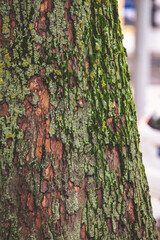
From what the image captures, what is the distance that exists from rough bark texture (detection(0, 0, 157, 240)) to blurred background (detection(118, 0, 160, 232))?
166 cm

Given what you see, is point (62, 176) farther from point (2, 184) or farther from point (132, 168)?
point (132, 168)

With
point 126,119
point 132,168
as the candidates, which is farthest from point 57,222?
point 126,119

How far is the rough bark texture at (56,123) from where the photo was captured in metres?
1.45

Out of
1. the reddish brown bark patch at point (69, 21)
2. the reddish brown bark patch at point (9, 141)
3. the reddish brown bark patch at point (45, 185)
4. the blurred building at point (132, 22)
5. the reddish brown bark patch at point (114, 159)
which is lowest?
the reddish brown bark patch at point (45, 185)

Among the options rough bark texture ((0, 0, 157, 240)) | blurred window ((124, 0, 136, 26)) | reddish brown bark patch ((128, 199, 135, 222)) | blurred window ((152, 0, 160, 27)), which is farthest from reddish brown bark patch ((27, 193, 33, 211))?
blurred window ((152, 0, 160, 27))

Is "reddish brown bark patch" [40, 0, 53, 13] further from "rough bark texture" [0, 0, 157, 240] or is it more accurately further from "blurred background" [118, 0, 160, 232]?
"blurred background" [118, 0, 160, 232]

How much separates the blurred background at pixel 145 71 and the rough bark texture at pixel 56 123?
166cm

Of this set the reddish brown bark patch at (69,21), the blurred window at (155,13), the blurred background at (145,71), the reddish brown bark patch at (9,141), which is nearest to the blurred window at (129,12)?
the blurred background at (145,71)

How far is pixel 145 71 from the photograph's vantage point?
8.54 meters

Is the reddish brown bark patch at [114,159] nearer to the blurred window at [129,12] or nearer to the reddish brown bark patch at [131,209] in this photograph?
the reddish brown bark patch at [131,209]

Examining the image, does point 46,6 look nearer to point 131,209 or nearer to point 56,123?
point 56,123

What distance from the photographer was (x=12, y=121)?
1470mm

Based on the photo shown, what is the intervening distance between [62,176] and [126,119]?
1.52 feet

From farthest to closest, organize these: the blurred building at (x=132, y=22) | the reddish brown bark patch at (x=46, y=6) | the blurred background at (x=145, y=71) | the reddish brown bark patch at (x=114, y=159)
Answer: the blurred building at (x=132, y=22) → the blurred background at (x=145, y=71) → the reddish brown bark patch at (x=114, y=159) → the reddish brown bark patch at (x=46, y=6)
